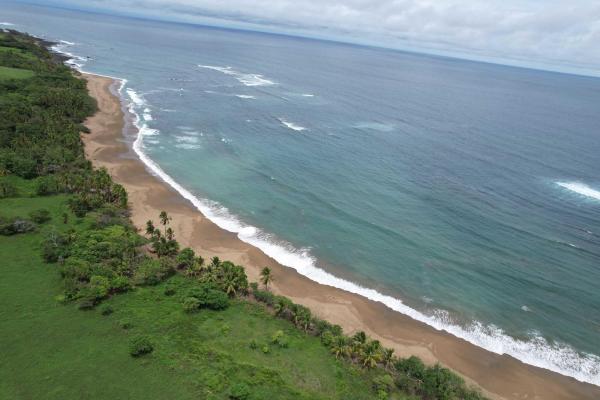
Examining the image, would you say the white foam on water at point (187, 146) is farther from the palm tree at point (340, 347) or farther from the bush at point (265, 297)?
the palm tree at point (340, 347)

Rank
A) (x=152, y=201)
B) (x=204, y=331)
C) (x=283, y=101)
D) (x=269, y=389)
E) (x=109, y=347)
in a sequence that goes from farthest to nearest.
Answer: (x=283, y=101) → (x=152, y=201) → (x=204, y=331) → (x=109, y=347) → (x=269, y=389)

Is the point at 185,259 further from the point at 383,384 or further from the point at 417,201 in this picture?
the point at 417,201

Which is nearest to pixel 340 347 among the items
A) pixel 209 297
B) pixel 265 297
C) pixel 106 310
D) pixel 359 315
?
pixel 359 315

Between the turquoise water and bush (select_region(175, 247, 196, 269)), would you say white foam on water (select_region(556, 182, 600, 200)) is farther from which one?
bush (select_region(175, 247, 196, 269))

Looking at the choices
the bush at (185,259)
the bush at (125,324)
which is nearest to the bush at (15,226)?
the bush at (185,259)

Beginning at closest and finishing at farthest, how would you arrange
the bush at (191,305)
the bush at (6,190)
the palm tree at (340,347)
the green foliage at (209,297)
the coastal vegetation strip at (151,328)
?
1. the coastal vegetation strip at (151,328)
2. the palm tree at (340,347)
3. the bush at (191,305)
4. the green foliage at (209,297)
5. the bush at (6,190)

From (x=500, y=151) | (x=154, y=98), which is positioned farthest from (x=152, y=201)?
(x=500, y=151)

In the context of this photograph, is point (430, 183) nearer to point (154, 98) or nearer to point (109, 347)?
point (109, 347)
